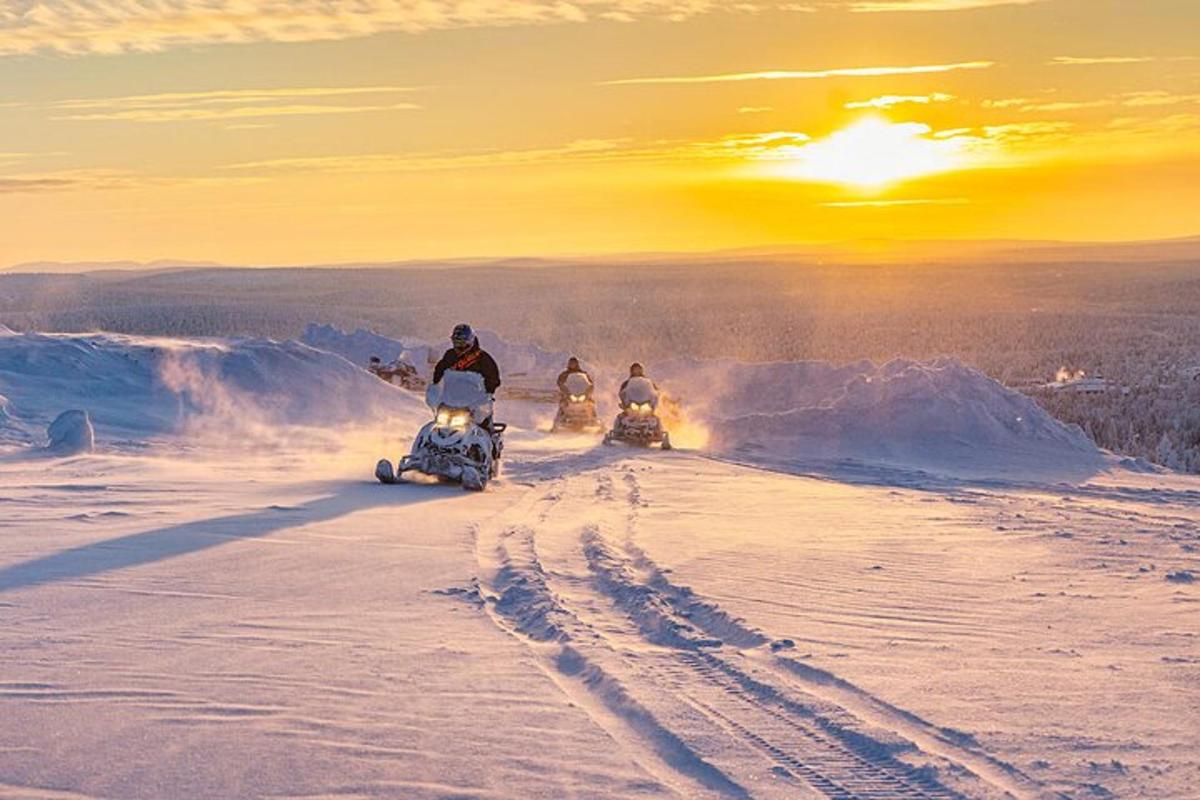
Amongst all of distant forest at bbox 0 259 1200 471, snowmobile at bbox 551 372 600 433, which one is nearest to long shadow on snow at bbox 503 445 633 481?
snowmobile at bbox 551 372 600 433

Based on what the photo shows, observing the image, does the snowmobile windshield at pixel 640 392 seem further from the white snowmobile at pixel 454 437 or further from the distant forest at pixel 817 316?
the distant forest at pixel 817 316

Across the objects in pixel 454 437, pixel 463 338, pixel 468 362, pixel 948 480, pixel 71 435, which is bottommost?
pixel 948 480

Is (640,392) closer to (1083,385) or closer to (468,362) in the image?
(468,362)

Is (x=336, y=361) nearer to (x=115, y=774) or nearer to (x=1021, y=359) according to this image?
(x=115, y=774)

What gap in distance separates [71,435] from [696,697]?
554 inches

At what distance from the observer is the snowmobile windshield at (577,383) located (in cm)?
2931

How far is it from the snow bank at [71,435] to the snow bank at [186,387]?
2.69m

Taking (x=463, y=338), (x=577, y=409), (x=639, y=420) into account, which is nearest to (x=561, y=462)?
(x=639, y=420)

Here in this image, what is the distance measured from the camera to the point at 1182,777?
19.9ft

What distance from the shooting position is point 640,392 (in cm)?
2559

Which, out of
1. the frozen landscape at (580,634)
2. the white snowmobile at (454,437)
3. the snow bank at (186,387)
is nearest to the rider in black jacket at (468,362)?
the white snowmobile at (454,437)

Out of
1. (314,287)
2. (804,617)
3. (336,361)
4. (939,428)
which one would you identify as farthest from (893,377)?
(314,287)

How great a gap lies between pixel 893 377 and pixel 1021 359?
44.9 metres

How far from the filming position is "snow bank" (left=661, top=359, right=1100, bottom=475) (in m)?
26.0
